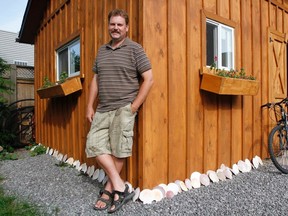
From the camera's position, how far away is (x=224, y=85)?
342 centimetres

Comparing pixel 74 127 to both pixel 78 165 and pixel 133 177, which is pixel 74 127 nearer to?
pixel 78 165

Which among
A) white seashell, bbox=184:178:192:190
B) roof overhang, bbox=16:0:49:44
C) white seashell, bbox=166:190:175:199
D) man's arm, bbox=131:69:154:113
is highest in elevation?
roof overhang, bbox=16:0:49:44

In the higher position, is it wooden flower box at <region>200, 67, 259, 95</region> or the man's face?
the man's face

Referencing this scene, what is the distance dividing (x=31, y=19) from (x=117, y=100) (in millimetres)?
5275

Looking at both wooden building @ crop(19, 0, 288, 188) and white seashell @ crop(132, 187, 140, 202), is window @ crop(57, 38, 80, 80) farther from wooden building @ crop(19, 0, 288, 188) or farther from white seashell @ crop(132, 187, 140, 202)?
white seashell @ crop(132, 187, 140, 202)

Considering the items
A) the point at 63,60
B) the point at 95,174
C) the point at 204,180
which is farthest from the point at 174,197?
the point at 63,60

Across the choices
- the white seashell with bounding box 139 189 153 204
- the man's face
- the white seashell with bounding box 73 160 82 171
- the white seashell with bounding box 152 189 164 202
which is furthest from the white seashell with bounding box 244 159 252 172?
the man's face

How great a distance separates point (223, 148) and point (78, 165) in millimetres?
2267

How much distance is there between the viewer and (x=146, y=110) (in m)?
3.05

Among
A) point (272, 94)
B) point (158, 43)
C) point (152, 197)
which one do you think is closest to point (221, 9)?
point (158, 43)

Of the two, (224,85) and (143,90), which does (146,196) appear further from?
(224,85)

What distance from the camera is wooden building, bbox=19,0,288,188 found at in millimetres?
3133

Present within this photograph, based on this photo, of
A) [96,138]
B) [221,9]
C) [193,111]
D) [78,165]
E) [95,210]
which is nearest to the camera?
[95,210]

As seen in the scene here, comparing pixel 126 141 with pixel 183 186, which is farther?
pixel 183 186
